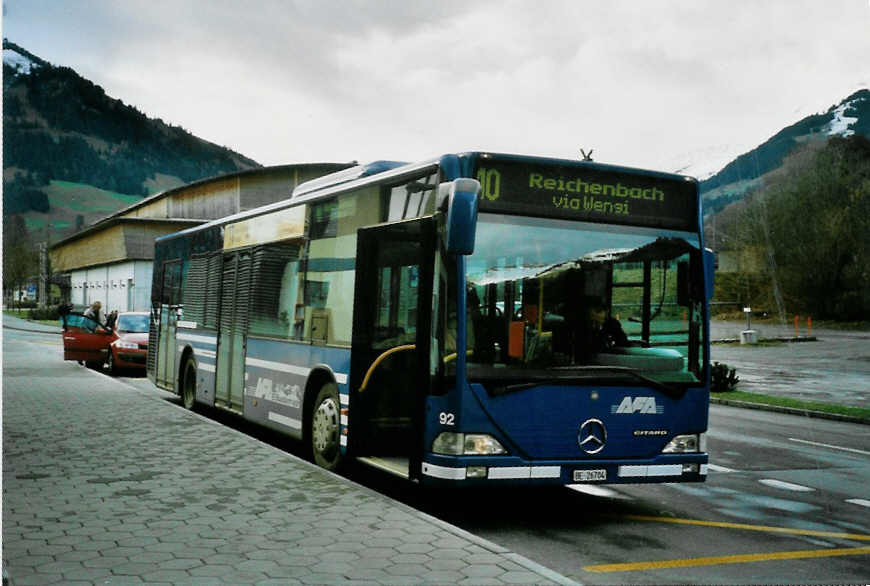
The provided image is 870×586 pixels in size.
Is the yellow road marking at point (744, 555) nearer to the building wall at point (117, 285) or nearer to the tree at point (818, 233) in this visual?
the building wall at point (117, 285)

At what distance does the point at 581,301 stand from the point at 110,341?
20195 mm

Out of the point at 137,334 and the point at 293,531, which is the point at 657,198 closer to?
the point at 293,531

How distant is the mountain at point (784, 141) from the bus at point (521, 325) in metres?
72.0

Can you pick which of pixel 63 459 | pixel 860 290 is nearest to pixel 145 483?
pixel 63 459

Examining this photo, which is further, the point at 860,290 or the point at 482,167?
the point at 860,290

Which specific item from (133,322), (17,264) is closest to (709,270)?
(133,322)

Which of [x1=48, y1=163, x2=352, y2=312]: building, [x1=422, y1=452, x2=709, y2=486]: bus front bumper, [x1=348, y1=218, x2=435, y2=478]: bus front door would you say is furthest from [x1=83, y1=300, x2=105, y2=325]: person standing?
[x1=48, y1=163, x2=352, y2=312]: building

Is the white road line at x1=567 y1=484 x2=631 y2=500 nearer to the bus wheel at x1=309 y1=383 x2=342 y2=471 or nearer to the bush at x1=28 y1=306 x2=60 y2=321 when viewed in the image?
the bus wheel at x1=309 y1=383 x2=342 y2=471

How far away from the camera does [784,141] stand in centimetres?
15575

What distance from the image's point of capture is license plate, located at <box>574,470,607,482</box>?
7.23 meters

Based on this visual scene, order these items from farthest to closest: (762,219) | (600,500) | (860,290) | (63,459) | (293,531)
→ (762,219) → (860,290) → (63,459) → (600,500) → (293,531)

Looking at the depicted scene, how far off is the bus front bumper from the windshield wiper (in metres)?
0.52

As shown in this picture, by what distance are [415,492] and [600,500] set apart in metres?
1.74

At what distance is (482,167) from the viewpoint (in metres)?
7.21
